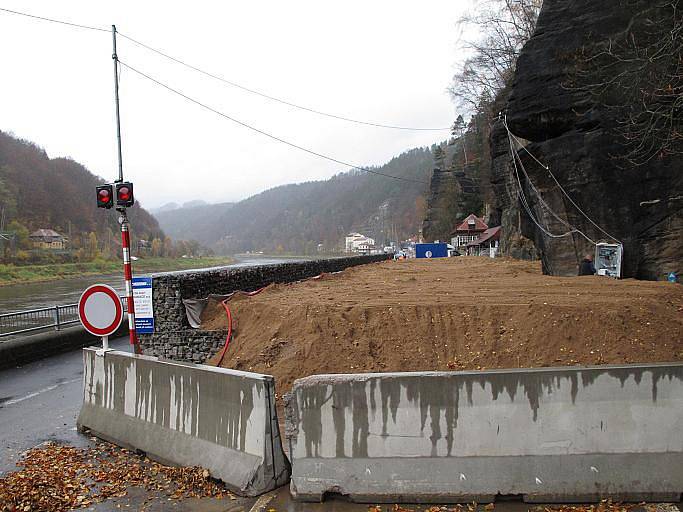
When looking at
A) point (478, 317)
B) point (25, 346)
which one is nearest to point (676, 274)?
point (478, 317)

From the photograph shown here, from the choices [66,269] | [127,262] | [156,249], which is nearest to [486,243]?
[127,262]

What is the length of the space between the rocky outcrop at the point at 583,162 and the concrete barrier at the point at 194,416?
43.8 feet

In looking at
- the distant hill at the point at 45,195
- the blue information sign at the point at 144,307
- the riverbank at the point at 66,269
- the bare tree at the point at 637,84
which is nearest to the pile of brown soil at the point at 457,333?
the blue information sign at the point at 144,307

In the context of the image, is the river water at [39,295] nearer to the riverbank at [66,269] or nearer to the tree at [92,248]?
the riverbank at [66,269]

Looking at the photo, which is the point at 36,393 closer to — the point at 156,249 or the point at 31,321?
the point at 31,321

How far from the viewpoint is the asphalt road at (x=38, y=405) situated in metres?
7.24

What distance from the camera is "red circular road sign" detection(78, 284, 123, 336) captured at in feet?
23.8

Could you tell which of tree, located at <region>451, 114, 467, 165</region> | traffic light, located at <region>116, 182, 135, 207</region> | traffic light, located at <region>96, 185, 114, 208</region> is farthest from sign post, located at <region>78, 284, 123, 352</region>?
tree, located at <region>451, 114, 467, 165</region>

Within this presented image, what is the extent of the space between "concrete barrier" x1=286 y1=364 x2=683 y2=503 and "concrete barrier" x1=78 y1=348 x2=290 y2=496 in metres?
0.38

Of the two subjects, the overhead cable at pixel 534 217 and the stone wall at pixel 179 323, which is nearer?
the stone wall at pixel 179 323

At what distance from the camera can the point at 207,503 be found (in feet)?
15.9

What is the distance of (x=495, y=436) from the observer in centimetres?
458

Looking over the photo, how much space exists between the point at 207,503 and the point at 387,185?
595 feet

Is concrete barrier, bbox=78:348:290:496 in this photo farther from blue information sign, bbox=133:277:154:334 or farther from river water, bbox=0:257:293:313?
river water, bbox=0:257:293:313
